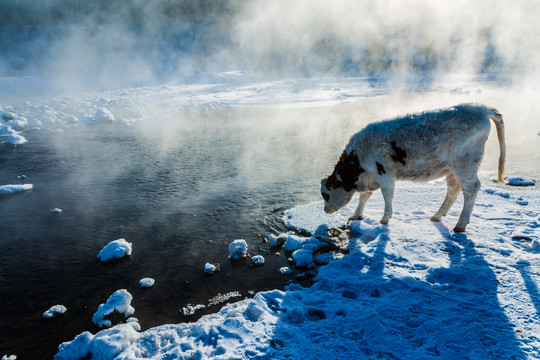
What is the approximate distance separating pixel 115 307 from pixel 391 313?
3.67 metres

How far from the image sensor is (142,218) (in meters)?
7.45

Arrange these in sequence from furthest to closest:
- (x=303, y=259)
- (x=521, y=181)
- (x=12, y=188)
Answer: (x=12, y=188)
(x=521, y=181)
(x=303, y=259)

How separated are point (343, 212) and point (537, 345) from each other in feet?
14.2

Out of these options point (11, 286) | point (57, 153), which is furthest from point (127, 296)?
point (57, 153)

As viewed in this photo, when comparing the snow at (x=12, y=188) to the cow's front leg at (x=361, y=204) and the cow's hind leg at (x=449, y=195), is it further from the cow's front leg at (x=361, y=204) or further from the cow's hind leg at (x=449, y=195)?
the cow's hind leg at (x=449, y=195)

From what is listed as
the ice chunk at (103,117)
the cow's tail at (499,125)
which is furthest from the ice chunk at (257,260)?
the ice chunk at (103,117)

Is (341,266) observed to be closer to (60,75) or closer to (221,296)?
(221,296)

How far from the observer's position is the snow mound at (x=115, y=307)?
172 inches

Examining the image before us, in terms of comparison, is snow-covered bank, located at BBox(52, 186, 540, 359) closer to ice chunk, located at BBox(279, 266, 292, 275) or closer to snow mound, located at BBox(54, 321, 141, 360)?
snow mound, located at BBox(54, 321, 141, 360)

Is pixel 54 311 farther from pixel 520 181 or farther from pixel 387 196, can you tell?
pixel 520 181

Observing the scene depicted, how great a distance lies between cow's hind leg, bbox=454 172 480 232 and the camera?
5.64m

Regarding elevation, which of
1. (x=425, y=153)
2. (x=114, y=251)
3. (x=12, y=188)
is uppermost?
(x=425, y=153)

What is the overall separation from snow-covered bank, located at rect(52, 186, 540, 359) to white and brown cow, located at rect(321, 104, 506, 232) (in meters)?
1.00

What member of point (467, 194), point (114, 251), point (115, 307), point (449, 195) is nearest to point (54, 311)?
point (115, 307)
